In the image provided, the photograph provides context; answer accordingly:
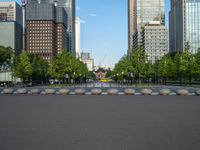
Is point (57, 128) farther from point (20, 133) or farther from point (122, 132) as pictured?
point (122, 132)

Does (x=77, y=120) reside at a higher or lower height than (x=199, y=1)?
lower

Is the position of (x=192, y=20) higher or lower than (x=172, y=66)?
higher

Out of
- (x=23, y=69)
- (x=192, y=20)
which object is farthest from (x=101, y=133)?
(x=192, y=20)

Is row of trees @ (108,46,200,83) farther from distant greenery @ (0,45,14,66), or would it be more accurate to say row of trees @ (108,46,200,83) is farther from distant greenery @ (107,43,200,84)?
distant greenery @ (0,45,14,66)

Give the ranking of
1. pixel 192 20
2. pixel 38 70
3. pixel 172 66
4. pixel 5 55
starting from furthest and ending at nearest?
pixel 192 20 < pixel 5 55 < pixel 38 70 < pixel 172 66

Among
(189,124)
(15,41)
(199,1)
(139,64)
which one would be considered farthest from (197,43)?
(189,124)

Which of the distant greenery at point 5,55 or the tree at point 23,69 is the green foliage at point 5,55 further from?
the tree at point 23,69

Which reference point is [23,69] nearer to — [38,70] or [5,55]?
[38,70]

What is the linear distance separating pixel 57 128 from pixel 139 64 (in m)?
72.2

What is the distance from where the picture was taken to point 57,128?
12.9 m

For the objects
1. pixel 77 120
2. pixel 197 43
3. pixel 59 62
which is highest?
pixel 197 43

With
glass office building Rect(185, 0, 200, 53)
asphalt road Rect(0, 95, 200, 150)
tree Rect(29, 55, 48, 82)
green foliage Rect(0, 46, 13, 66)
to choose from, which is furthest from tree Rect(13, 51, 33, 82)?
glass office building Rect(185, 0, 200, 53)

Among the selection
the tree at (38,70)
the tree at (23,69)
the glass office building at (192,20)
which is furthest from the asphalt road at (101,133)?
the glass office building at (192,20)

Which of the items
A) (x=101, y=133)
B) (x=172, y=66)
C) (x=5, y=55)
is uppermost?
(x=5, y=55)
